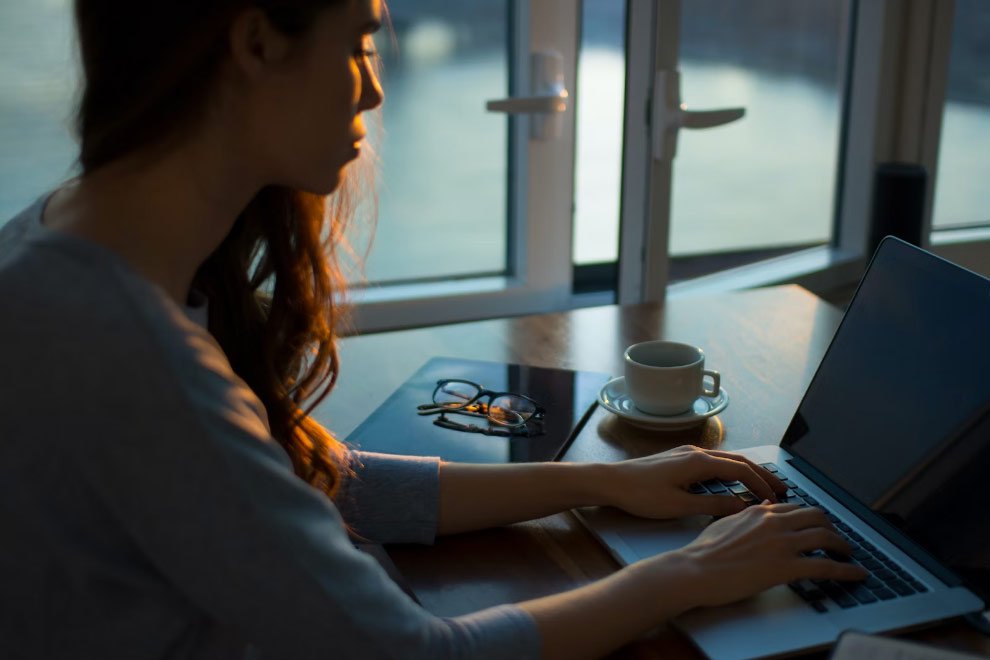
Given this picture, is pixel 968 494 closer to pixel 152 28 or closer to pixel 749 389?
pixel 749 389

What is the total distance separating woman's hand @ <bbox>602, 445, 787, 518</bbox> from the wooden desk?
0.05 m

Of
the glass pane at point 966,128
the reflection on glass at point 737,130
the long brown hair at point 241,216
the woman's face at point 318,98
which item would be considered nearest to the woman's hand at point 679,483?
the long brown hair at point 241,216

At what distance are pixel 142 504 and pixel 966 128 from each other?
2.66 metres

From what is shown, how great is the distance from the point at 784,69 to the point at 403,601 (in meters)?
2.22

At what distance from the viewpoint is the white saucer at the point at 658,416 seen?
1125 millimetres

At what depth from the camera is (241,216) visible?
979 mm

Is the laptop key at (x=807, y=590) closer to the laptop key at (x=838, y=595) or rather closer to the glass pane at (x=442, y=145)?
the laptop key at (x=838, y=595)

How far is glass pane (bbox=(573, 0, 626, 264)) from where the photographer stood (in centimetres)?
223

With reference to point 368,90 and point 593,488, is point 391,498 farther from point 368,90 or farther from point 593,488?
point 368,90

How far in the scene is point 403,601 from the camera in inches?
28.7

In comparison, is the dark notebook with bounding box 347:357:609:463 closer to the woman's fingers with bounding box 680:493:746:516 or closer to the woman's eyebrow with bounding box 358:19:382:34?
the woman's fingers with bounding box 680:493:746:516

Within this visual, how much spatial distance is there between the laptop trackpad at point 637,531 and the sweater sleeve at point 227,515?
24cm

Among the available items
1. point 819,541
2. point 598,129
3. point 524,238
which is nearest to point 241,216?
point 819,541

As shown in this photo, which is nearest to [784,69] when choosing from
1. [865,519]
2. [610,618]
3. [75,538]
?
[865,519]
